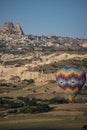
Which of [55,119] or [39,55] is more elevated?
[39,55]

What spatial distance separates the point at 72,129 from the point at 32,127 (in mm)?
4054

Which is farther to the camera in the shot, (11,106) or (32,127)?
(11,106)

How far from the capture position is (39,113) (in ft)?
172

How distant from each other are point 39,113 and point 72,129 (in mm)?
13782

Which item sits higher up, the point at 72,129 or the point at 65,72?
the point at 65,72

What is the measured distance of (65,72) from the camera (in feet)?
197

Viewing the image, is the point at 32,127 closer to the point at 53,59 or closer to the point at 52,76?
the point at 52,76

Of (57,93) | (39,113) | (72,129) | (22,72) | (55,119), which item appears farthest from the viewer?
(22,72)

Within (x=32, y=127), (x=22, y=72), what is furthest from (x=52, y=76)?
(x=32, y=127)

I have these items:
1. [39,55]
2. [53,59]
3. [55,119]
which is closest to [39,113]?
[55,119]

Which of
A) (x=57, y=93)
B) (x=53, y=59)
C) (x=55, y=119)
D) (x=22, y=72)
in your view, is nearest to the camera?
(x=55, y=119)

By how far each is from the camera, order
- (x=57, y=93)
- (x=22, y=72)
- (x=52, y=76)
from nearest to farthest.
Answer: (x=57, y=93)
(x=52, y=76)
(x=22, y=72)

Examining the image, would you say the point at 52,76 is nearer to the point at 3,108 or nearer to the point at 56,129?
the point at 3,108

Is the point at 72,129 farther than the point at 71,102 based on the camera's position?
No
